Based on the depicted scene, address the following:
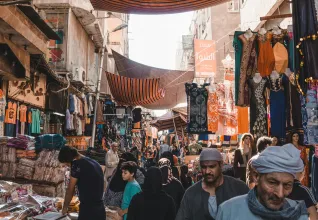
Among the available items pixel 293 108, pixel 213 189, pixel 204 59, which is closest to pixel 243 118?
pixel 293 108

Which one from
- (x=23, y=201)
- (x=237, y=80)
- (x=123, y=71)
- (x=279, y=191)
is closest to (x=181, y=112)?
(x=123, y=71)

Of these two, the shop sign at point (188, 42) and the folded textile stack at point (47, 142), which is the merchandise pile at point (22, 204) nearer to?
the folded textile stack at point (47, 142)

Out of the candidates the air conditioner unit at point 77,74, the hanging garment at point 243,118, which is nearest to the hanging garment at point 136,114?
the air conditioner unit at point 77,74

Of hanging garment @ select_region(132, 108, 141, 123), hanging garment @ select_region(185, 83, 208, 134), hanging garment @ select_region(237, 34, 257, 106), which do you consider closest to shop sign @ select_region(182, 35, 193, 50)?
hanging garment @ select_region(132, 108, 141, 123)

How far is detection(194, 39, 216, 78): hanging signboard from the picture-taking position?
17.9 m

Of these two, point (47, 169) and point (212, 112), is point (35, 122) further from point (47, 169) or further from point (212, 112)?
point (212, 112)

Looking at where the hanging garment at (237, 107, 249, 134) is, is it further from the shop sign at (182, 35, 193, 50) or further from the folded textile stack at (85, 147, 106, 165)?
the shop sign at (182, 35, 193, 50)

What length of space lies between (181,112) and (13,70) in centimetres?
997

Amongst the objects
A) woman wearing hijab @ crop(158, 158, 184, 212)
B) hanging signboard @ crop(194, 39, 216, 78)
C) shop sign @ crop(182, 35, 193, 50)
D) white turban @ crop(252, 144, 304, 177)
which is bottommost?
woman wearing hijab @ crop(158, 158, 184, 212)

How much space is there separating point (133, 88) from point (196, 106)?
2904 mm

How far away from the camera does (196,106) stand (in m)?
9.13

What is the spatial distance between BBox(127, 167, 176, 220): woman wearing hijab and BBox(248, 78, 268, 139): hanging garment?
2.91m

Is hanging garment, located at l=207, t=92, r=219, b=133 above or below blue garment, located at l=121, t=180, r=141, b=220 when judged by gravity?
above

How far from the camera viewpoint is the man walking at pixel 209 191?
10.2ft
